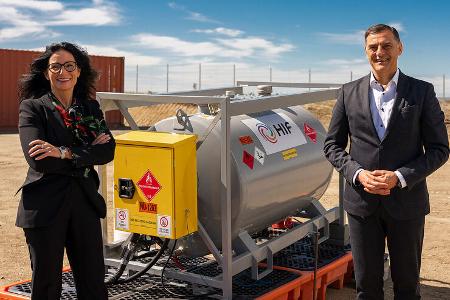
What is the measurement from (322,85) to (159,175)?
2674 millimetres

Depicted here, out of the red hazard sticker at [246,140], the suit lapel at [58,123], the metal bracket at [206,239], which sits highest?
the suit lapel at [58,123]

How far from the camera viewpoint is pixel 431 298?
17.5ft

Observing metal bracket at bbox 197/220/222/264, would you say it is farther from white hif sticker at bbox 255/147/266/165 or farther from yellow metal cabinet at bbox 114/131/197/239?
white hif sticker at bbox 255/147/266/165

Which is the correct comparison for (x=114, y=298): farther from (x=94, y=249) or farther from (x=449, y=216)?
(x=449, y=216)

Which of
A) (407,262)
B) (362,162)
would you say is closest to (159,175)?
(362,162)

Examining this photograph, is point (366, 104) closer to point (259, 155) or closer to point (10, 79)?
point (259, 155)

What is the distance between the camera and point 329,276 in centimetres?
507

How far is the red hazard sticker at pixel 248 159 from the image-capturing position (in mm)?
4390

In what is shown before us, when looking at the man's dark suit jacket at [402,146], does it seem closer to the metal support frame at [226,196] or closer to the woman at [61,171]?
the metal support frame at [226,196]

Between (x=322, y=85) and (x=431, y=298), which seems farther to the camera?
(x=322, y=85)

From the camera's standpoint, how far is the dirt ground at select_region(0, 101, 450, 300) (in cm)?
564

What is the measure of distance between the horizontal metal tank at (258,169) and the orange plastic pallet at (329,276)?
548 millimetres

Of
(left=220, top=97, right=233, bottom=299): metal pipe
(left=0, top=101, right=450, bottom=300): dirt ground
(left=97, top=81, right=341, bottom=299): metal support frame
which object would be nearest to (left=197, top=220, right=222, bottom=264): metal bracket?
(left=97, top=81, right=341, bottom=299): metal support frame

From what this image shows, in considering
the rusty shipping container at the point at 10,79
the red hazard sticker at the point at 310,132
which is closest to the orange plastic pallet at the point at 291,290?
the red hazard sticker at the point at 310,132
